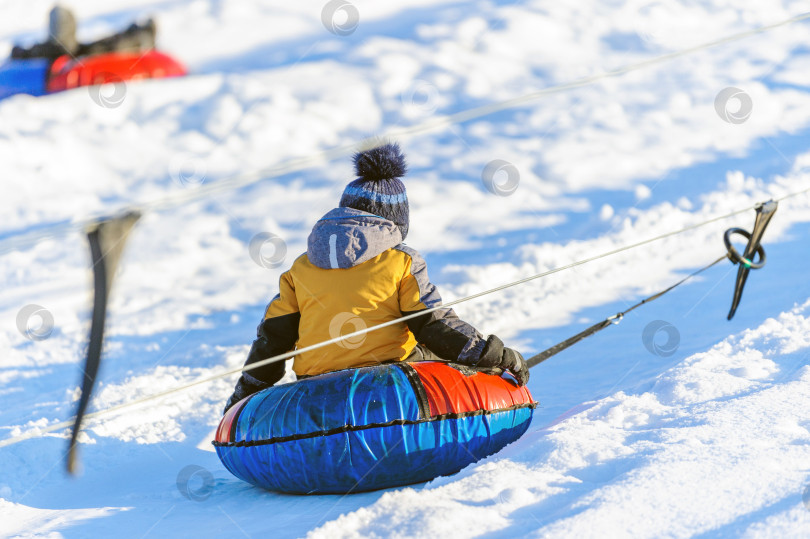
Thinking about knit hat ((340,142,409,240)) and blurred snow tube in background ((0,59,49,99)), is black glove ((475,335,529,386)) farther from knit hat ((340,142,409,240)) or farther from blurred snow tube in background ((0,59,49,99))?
blurred snow tube in background ((0,59,49,99))

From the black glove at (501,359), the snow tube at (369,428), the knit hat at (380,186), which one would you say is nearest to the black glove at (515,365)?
the black glove at (501,359)

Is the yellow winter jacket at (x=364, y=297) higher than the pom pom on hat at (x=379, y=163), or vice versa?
the pom pom on hat at (x=379, y=163)

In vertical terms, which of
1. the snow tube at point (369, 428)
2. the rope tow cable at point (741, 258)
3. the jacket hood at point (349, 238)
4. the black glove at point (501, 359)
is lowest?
the snow tube at point (369, 428)

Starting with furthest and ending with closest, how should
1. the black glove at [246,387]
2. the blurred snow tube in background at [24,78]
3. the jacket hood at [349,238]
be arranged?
the blurred snow tube in background at [24,78] → the black glove at [246,387] → the jacket hood at [349,238]

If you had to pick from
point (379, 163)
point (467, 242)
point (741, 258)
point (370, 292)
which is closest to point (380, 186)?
point (379, 163)

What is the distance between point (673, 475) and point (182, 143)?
7795mm

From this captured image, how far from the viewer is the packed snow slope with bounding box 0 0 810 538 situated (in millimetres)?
2613

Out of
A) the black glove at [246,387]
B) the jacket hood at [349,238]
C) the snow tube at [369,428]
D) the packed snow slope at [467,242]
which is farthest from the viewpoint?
the black glove at [246,387]

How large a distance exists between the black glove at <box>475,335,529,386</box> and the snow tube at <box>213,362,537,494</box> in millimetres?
74

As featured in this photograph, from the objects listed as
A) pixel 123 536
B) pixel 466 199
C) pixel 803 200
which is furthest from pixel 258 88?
pixel 123 536

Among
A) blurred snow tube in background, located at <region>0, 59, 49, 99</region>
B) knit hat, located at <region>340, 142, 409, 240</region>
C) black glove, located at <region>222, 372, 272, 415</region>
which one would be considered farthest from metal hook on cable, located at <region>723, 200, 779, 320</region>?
blurred snow tube in background, located at <region>0, 59, 49, 99</region>

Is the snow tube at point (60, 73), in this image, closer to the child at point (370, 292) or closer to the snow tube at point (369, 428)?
the child at point (370, 292)

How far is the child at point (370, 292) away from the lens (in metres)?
2.99

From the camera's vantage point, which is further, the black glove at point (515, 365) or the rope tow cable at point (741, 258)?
the rope tow cable at point (741, 258)
